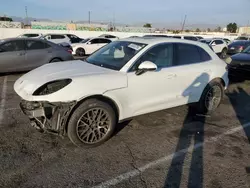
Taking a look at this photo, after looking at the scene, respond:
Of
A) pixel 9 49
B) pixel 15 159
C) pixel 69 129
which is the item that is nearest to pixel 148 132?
pixel 69 129

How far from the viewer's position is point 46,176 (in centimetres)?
299

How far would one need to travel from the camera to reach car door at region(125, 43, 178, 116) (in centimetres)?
398

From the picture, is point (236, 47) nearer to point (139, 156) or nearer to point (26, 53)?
point (26, 53)

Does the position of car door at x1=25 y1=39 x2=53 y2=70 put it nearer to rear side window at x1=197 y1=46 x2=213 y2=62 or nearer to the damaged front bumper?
the damaged front bumper

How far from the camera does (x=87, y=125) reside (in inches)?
144

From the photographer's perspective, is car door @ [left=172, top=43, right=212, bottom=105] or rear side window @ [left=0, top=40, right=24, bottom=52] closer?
car door @ [left=172, top=43, right=212, bottom=105]

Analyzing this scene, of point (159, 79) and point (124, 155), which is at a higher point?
point (159, 79)

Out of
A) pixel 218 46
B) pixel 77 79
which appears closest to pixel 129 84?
pixel 77 79

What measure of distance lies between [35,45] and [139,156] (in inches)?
289

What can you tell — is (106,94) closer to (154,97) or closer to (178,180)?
(154,97)

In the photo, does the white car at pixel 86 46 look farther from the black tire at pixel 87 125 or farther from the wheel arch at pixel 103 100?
the black tire at pixel 87 125

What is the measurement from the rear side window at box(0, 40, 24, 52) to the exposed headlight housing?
6.15 m

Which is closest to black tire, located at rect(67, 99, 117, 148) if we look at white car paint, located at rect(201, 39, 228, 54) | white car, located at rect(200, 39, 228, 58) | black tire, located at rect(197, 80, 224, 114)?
black tire, located at rect(197, 80, 224, 114)

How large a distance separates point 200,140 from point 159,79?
4.17 ft
